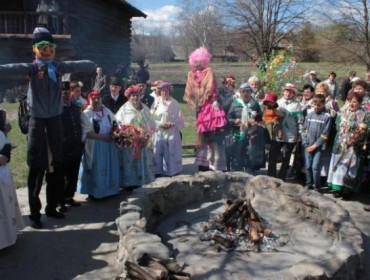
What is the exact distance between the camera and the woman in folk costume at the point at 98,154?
224 inches

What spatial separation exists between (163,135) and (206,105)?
0.87m

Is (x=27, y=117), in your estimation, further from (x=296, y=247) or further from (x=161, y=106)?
(x=296, y=247)

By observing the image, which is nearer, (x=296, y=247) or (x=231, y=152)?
(x=296, y=247)

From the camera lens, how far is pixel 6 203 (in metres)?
4.27

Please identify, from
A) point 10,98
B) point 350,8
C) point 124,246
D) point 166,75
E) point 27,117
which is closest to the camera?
point 124,246

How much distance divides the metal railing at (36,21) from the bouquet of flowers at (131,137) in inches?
351

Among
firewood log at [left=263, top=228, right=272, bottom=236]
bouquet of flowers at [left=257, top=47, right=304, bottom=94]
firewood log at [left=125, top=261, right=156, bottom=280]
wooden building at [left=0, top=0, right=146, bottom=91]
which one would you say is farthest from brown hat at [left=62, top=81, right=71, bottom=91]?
wooden building at [left=0, top=0, right=146, bottom=91]

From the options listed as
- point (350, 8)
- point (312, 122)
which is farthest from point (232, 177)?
point (350, 8)

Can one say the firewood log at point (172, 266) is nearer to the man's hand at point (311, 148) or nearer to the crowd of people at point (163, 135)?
the crowd of people at point (163, 135)

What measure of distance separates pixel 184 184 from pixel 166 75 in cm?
2699

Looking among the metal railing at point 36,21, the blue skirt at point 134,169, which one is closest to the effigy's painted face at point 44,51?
the blue skirt at point 134,169

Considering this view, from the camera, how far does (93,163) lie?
19.0ft

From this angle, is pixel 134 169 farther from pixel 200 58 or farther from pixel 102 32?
pixel 102 32

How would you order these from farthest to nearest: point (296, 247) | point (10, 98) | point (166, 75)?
point (166, 75) → point (10, 98) → point (296, 247)
